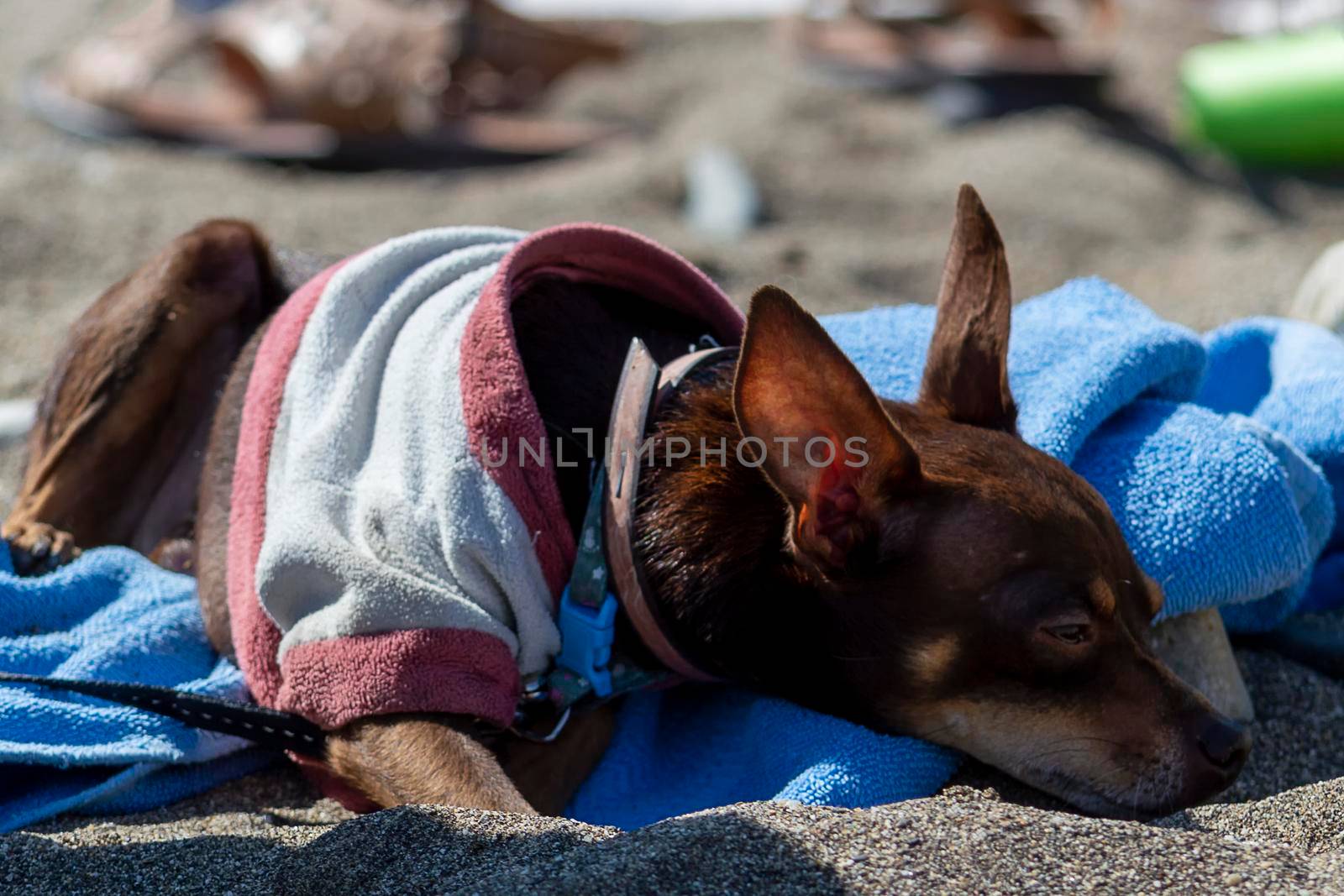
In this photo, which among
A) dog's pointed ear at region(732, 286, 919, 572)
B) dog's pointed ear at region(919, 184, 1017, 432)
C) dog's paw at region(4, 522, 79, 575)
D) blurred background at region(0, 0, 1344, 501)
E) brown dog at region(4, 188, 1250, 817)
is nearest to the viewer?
dog's pointed ear at region(732, 286, 919, 572)

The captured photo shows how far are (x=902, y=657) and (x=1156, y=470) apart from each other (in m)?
0.76

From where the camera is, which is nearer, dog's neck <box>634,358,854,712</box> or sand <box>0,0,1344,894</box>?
sand <box>0,0,1344,894</box>

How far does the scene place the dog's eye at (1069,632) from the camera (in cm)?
247

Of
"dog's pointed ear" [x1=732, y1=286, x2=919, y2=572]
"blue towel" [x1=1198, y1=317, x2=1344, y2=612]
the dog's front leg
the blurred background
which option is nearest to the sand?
the blurred background

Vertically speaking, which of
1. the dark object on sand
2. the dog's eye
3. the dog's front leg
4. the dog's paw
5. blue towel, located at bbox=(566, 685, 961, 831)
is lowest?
blue towel, located at bbox=(566, 685, 961, 831)

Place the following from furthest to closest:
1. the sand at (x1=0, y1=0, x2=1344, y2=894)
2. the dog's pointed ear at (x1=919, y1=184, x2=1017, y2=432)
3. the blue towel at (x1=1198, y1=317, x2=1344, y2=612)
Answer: the blue towel at (x1=1198, y1=317, x2=1344, y2=612), the dog's pointed ear at (x1=919, y1=184, x2=1017, y2=432), the sand at (x1=0, y1=0, x2=1344, y2=894)

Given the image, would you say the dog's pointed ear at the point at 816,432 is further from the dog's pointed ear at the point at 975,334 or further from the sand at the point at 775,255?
the sand at the point at 775,255

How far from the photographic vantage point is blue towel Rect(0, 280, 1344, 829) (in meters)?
2.63

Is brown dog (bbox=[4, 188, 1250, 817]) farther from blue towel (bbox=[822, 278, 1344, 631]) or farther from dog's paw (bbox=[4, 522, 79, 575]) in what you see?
dog's paw (bbox=[4, 522, 79, 575])

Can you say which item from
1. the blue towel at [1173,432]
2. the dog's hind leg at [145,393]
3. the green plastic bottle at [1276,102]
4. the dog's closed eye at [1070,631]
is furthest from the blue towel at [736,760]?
the green plastic bottle at [1276,102]

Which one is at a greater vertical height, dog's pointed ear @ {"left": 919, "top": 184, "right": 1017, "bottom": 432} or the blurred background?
dog's pointed ear @ {"left": 919, "top": 184, "right": 1017, "bottom": 432}

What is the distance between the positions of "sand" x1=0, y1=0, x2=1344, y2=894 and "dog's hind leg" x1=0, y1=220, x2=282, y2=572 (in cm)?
68

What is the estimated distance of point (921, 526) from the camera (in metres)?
2.50

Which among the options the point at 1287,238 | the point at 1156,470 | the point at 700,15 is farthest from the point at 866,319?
the point at 700,15
